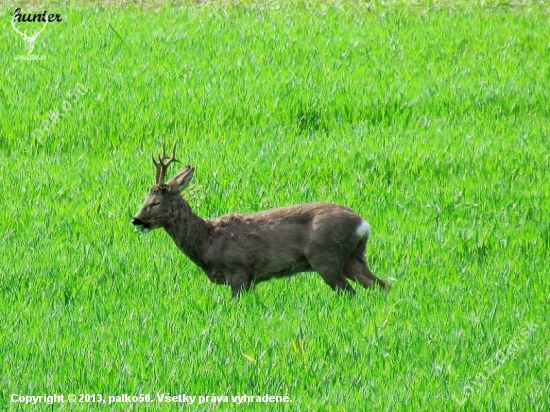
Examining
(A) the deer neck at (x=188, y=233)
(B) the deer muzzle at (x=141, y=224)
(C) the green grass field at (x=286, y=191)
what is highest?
(B) the deer muzzle at (x=141, y=224)

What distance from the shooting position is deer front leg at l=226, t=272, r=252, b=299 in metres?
8.84

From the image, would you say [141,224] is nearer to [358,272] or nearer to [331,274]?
[331,274]

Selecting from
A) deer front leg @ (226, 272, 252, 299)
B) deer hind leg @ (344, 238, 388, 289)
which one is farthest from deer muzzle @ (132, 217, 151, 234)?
deer hind leg @ (344, 238, 388, 289)

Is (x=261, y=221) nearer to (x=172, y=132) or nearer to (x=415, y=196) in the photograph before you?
(x=415, y=196)

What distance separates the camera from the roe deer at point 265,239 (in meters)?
Result: 8.73

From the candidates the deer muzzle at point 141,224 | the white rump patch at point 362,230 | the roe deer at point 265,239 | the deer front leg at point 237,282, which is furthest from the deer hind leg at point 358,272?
the deer muzzle at point 141,224

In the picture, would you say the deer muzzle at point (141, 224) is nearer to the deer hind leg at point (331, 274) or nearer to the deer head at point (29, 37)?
the deer hind leg at point (331, 274)

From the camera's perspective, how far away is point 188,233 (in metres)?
9.06

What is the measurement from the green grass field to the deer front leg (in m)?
0.17

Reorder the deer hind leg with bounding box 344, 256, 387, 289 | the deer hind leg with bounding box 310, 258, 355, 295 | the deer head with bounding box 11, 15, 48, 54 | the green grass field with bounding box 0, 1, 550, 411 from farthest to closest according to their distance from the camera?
the deer head with bounding box 11, 15, 48, 54 < the deer hind leg with bounding box 344, 256, 387, 289 < the deer hind leg with bounding box 310, 258, 355, 295 < the green grass field with bounding box 0, 1, 550, 411

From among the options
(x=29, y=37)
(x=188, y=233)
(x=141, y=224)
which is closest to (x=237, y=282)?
(x=188, y=233)

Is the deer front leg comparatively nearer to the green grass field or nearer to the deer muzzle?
the green grass field

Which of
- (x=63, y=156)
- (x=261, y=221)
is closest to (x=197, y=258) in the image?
(x=261, y=221)

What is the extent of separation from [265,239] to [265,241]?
0.02 m
